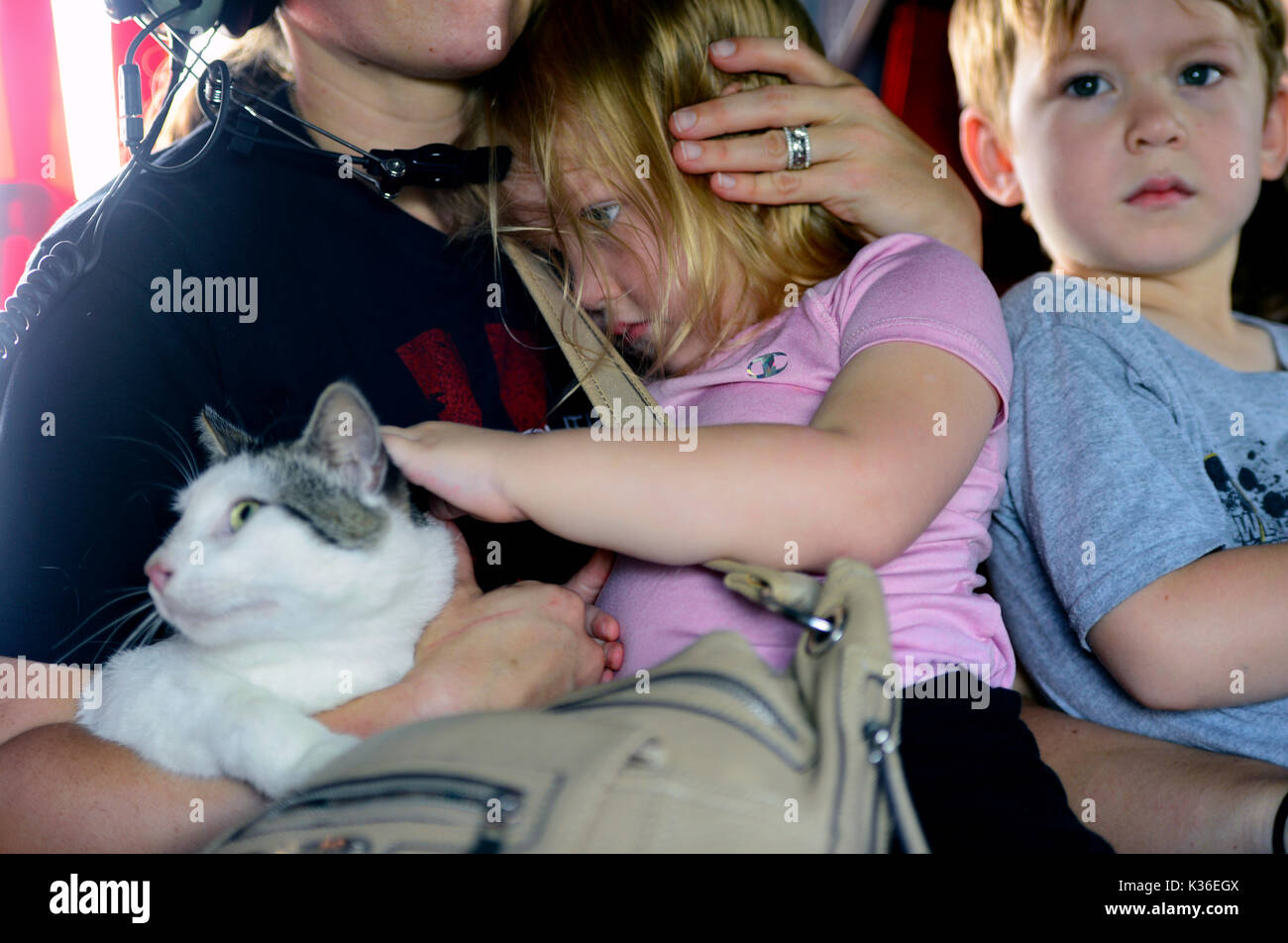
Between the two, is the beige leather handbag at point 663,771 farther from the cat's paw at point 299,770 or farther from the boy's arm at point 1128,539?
the boy's arm at point 1128,539

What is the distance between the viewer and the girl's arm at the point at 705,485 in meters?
0.76

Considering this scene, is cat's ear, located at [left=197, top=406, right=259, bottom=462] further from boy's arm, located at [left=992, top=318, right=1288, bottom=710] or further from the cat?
boy's arm, located at [left=992, top=318, right=1288, bottom=710]

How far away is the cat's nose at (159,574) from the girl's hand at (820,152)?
2.25 ft

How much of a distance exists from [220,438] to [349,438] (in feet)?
0.37

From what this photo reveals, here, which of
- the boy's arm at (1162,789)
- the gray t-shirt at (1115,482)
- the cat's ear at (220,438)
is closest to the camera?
the cat's ear at (220,438)

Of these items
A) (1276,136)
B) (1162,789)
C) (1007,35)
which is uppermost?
(1007,35)

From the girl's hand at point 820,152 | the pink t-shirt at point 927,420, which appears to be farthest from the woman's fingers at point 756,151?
the pink t-shirt at point 927,420

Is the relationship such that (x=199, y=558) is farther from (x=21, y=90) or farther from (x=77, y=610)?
(x=21, y=90)

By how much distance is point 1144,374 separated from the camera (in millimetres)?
1103

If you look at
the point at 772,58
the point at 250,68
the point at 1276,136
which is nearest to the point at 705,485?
the point at 772,58

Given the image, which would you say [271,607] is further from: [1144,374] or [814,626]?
[1144,374]

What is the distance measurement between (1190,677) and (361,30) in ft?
3.45

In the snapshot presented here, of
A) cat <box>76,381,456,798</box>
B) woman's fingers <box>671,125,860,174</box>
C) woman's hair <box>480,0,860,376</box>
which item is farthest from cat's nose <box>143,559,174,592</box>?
woman's fingers <box>671,125,860,174</box>

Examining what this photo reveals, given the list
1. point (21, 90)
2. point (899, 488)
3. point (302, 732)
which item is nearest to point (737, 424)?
point (899, 488)
